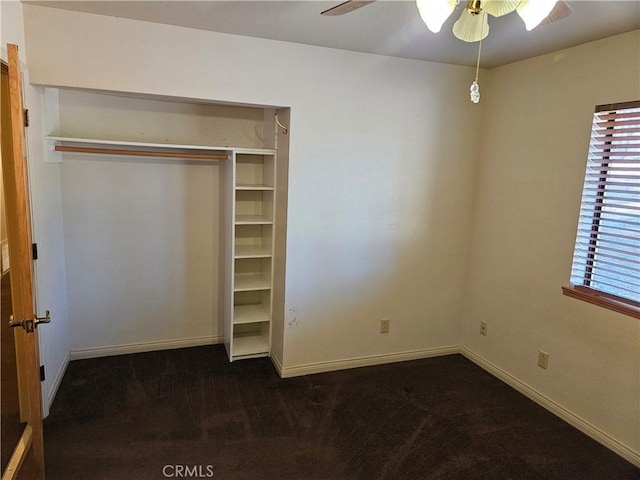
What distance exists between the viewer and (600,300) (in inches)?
103

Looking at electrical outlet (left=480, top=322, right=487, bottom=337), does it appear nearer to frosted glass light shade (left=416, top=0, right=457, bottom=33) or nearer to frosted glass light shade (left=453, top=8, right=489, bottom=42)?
frosted glass light shade (left=453, top=8, right=489, bottom=42)

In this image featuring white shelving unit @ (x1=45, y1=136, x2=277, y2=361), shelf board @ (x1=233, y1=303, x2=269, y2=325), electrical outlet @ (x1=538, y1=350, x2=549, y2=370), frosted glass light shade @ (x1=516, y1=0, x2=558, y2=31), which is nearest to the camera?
frosted glass light shade @ (x1=516, y1=0, x2=558, y2=31)

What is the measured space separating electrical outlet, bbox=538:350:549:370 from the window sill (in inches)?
19.2

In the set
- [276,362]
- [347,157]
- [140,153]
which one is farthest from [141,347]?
[347,157]

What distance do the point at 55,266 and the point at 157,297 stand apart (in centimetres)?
86

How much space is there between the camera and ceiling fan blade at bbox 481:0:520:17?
4.99 feet

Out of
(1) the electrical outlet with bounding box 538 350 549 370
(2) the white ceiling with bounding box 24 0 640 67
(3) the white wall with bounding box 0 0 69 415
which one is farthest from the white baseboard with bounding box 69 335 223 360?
(1) the electrical outlet with bounding box 538 350 549 370

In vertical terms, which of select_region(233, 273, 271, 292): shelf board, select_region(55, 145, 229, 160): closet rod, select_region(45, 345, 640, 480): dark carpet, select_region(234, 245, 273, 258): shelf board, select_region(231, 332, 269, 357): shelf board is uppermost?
select_region(55, 145, 229, 160): closet rod

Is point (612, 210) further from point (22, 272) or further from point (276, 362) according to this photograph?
point (22, 272)

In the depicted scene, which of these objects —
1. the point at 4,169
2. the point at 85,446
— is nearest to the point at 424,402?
the point at 85,446

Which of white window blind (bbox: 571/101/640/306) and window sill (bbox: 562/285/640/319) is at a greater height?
white window blind (bbox: 571/101/640/306)

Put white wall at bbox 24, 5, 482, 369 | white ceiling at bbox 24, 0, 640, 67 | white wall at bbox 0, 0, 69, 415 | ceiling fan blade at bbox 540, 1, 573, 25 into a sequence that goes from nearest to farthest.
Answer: ceiling fan blade at bbox 540, 1, 573, 25
white ceiling at bbox 24, 0, 640, 67
white wall at bbox 0, 0, 69, 415
white wall at bbox 24, 5, 482, 369

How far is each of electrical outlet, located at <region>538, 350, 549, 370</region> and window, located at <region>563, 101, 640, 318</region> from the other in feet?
1.71

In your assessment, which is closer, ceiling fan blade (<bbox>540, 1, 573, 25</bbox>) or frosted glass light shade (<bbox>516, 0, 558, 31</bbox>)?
frosted glass light shade (<bbox>516, 0, 558, 31</bbox>)
